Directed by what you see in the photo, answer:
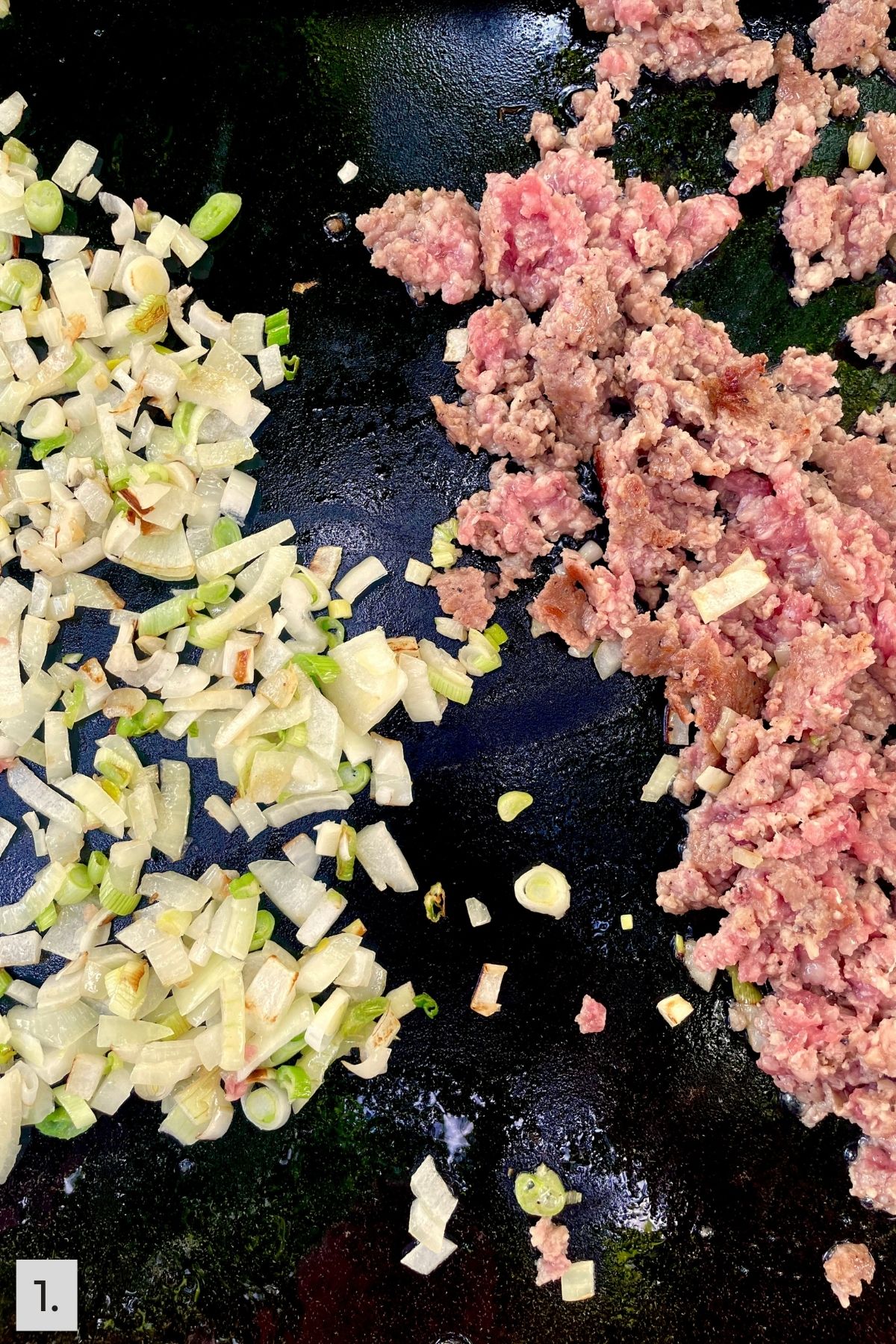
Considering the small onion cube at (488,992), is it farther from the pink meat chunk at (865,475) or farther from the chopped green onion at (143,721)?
the pink meat chunk at (865,475)

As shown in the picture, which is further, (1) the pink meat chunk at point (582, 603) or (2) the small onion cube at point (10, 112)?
(2) the small onion cube at point (10, 112)

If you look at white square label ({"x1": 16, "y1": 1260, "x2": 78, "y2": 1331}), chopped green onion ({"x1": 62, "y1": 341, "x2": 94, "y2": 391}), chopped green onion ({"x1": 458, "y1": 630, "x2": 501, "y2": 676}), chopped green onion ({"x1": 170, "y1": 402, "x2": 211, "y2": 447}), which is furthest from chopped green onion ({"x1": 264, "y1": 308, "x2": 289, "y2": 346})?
white square label ({"x1": 16, "y1": 1260, "x2": 78, "y2": 1331})

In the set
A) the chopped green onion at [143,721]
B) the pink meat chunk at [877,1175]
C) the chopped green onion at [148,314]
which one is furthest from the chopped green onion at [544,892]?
the chopped green onion at [148,314]

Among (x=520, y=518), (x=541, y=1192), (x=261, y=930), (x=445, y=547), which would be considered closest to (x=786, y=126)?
(x=520, y=518)

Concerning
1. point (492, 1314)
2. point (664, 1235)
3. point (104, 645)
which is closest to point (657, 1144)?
point (664, 1235)

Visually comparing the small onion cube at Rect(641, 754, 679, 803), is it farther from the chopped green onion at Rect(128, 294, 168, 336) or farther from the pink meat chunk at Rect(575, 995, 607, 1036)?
the chopped green onion at Rect(128, 294, 168, 336)

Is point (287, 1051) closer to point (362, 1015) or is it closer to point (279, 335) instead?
point (362, 1015)
